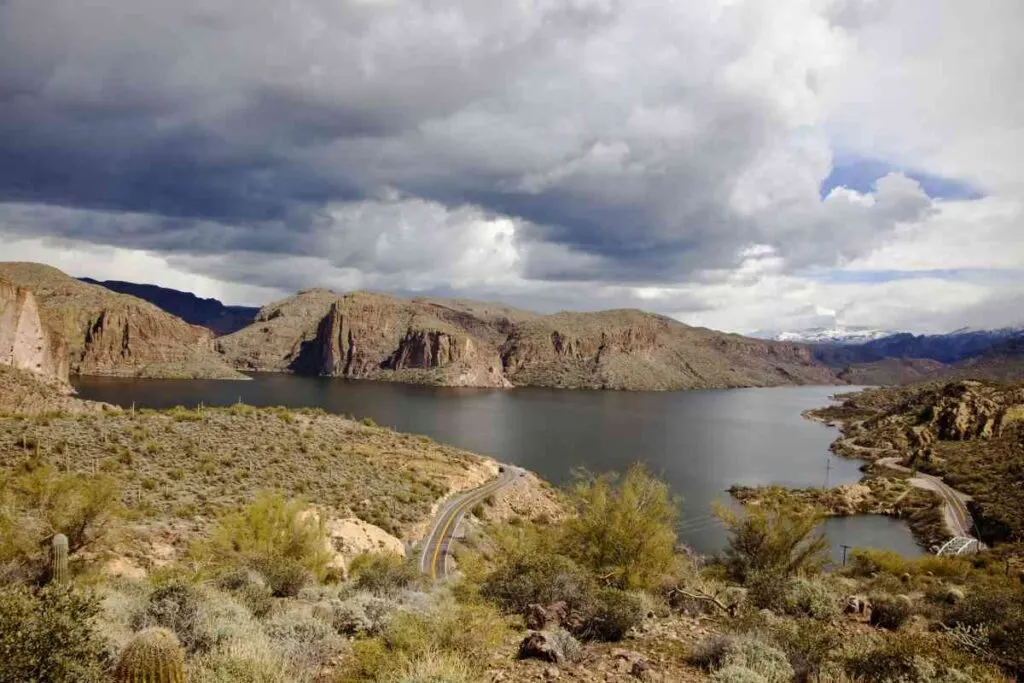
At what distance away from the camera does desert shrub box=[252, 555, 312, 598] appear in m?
14.4

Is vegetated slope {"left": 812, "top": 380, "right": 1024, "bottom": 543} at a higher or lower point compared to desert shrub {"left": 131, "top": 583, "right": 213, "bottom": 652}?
lower

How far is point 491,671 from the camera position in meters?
8.63

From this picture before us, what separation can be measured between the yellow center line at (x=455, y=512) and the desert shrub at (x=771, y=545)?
536 inches

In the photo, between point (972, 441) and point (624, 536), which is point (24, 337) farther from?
point (972, 441)

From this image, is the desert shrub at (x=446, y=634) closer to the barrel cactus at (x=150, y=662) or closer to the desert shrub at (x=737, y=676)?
the barrel cactus at (x=150, y=662)

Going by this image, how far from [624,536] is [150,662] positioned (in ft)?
55.5

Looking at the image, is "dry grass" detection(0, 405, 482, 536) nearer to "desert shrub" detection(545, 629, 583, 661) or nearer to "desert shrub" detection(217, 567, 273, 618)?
"desert shrub" detection(217, 567, 273, 618)

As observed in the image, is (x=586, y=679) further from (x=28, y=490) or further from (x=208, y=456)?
(x=208, y=456)

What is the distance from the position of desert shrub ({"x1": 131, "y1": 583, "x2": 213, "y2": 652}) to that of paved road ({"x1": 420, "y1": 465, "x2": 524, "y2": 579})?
53.3 ft

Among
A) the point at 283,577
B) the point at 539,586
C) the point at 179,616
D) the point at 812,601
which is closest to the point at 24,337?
the point at 283,577

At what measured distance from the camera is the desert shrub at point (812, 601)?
42.3 feet

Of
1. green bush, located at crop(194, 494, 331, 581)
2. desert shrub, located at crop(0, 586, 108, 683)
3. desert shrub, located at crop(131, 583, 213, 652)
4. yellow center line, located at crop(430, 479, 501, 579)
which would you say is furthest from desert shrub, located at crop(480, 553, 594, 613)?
yellow center line, located at crop(430, 479, 501, 579)

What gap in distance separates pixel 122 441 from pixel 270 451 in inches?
337

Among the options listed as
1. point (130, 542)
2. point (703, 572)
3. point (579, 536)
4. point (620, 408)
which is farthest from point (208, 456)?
point (620, 408)
